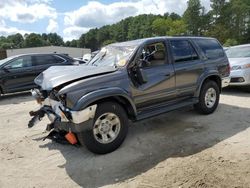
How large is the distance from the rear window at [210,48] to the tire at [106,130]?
9.62 ft

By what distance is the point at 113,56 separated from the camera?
598 centimetres

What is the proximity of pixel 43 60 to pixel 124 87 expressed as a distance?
7.53m

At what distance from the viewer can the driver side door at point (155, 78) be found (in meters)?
5.58

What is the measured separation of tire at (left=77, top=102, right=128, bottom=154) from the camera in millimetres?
4828

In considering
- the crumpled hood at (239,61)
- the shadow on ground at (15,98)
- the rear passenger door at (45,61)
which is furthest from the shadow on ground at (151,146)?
the rear passenger door at (45,61)

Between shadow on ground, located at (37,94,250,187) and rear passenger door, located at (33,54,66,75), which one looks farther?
rear passenger door, located at (33,54,66,75)

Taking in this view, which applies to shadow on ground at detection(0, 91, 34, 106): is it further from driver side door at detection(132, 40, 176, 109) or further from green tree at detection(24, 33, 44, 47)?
green tree at detection(24, 33, 44, 47)

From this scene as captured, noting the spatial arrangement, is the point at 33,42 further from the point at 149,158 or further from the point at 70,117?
the point at 149,158

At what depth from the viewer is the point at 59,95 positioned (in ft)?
15.4

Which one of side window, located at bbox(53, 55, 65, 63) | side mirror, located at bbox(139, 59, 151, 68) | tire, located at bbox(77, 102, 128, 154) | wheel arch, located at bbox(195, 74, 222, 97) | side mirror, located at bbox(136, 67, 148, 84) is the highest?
side mirror, located at bbox(139, 59, 151, 68)

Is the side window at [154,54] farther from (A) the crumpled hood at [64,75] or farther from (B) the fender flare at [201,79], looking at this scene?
(B) the fender flare at [201,79]

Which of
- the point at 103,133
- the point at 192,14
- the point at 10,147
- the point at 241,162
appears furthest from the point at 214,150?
the point at 192,14

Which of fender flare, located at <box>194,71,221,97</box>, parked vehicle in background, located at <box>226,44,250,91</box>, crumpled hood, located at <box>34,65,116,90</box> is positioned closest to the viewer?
crumpled hood, located at <box>34,65,116,90</box>

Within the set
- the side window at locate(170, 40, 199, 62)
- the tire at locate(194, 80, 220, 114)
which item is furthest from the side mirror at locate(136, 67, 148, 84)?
the tire at locate(194, 80, 220, 114)
